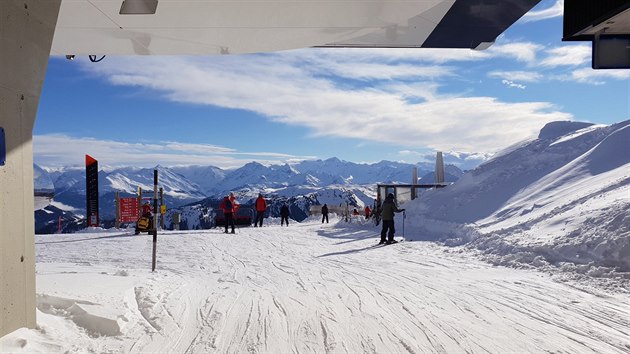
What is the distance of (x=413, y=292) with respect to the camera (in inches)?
294

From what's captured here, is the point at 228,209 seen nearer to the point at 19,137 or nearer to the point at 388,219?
the point at 388,219

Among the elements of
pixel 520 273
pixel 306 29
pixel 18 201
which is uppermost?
pixel 306 29

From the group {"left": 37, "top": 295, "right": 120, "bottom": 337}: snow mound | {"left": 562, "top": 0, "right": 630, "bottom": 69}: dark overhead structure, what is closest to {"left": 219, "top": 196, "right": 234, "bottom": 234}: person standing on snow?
{"left": 37, "top": 295, "right": 120, "bottom": 337}: snow mound

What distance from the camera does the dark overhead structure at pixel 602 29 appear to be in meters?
4.38

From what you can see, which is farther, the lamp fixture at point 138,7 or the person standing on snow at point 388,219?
the person standing on snow at point 388,219

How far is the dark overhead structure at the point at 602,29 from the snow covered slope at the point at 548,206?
446 cm

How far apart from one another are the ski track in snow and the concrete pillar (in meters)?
0.42

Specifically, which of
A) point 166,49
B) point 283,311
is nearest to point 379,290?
point 283,311

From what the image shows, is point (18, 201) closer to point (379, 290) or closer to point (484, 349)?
point (484, 349)

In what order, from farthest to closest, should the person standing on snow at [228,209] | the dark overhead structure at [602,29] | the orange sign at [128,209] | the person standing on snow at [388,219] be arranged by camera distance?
1. the orange sign at [128,209]
2. the person standing on snow at [228,209]
3. the person standing on snow at [388,219]
4. the dark overhead structure at [602,29]

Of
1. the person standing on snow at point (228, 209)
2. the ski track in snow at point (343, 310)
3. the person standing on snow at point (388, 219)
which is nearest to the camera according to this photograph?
the ski track in snow at point (343, 310)

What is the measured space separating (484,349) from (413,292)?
2.77 meters

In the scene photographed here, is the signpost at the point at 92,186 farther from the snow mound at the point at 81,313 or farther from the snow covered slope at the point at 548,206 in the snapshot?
the snow mound at the point at 81,313

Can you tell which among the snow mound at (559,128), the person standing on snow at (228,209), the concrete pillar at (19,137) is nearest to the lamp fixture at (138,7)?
the concrete pillar at (19,137)
